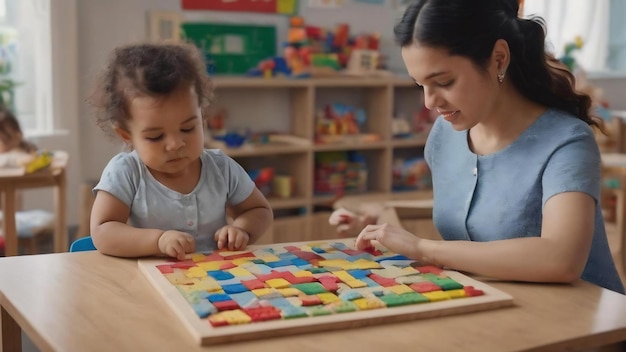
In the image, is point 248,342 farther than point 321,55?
No

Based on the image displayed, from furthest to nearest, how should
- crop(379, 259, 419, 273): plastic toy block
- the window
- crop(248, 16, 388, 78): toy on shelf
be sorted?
1. crop(248, 16, 388, 78): toy on shelf
2. the window
3. crop(379, 259, 419, 273): plastic toy block

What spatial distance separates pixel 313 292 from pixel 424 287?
173 mm

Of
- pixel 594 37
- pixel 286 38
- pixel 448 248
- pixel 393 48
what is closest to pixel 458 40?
pixel 448 248

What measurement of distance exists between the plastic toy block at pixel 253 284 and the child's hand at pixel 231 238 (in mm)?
248

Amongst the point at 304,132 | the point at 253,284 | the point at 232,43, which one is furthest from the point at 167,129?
the point at 304,132

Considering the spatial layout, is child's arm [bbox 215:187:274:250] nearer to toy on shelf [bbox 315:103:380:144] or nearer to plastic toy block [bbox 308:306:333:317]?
plastic toy block [bbox 308:306:333:317]

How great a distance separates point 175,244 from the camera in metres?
1.36

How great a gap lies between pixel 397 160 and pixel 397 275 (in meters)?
3.67

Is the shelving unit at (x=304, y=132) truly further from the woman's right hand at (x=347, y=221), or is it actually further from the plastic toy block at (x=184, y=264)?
the plastic toy block at (x=184, y=264)

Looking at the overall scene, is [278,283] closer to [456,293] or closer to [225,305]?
[225,305]

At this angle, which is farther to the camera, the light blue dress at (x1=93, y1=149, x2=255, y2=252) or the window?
the window

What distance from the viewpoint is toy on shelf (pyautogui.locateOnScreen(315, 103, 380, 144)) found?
4543 mm

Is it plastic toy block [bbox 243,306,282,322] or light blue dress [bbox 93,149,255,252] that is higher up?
light blue dress [bbox 93,149,255,252]

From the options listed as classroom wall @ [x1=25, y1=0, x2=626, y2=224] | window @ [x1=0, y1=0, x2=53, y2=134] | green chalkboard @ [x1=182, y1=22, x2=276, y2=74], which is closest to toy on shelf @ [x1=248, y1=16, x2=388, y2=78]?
green chalkboard @ [x1=182, y1=22, x2=276, y2=74]
